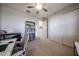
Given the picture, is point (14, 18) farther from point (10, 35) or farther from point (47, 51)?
point (47, 51)

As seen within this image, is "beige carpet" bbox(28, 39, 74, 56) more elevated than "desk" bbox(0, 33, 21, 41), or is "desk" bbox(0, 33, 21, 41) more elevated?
"desk" bbox(0, 33, 21, 41)

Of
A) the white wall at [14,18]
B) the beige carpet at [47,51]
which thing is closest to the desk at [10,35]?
the white wall at [14,18]

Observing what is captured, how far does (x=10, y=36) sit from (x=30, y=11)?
88 cm

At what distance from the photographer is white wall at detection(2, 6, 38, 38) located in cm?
201

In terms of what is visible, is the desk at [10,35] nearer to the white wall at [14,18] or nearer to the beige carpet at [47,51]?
the white wall at [14,18]

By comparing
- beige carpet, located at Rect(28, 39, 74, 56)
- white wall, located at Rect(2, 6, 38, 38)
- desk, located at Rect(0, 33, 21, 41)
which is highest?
white wall, located at Rect(2, 6, 38, 38)

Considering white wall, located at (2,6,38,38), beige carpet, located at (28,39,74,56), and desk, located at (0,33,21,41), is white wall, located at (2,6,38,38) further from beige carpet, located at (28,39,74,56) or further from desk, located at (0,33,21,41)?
beige carpet, located at (28,39,74,56)

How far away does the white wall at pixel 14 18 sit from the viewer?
2012 mm

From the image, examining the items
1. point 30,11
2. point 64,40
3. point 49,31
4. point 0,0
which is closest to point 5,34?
point 30,11

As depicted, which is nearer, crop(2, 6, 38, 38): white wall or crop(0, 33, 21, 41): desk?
crop(2, 6, 38, 38): white wall

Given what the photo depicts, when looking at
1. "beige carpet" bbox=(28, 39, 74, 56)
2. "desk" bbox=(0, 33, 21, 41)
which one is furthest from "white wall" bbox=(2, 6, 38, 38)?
"beige carpet" bbox=(28, 39, 74, 56)

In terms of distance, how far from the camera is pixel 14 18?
2025 millimetres

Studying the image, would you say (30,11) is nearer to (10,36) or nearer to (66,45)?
(10,36)

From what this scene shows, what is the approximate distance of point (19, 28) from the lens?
2.14 meters
